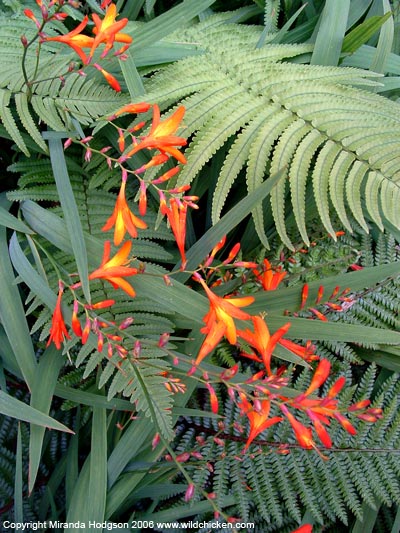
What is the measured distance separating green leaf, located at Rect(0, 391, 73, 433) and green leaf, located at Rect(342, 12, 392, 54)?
1.25m

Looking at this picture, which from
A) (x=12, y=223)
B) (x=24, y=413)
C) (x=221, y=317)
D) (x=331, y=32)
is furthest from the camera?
(x=331, y=32)

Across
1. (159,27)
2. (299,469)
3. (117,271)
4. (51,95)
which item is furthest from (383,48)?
(299,469)

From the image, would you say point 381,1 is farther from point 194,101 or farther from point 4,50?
point 4,50

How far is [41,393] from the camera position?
1.22 m

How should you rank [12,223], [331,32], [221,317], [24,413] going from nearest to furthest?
[221,317]
[24,413]
[12,223]
[331,32]

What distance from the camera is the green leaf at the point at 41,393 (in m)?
1.18

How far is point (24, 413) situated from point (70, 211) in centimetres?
43

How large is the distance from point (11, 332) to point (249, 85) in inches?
32.6

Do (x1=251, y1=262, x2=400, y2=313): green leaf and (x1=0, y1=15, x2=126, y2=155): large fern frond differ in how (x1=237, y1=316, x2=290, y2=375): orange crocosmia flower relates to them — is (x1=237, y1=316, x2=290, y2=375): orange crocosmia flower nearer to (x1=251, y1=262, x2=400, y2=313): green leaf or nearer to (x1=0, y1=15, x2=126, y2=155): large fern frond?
(x1=251, y1=262, x2=400, y2=313): green leaf

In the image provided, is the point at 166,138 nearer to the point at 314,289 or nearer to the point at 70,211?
the point at 70,211

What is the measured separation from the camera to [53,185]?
53.6 inches

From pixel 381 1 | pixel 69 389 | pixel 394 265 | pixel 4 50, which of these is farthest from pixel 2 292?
pixel 381 1

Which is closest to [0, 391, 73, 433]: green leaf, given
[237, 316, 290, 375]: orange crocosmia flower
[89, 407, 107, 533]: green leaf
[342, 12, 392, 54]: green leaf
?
[89, 407, 107, 533]: green leaf

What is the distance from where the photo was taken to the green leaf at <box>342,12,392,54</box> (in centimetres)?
141
